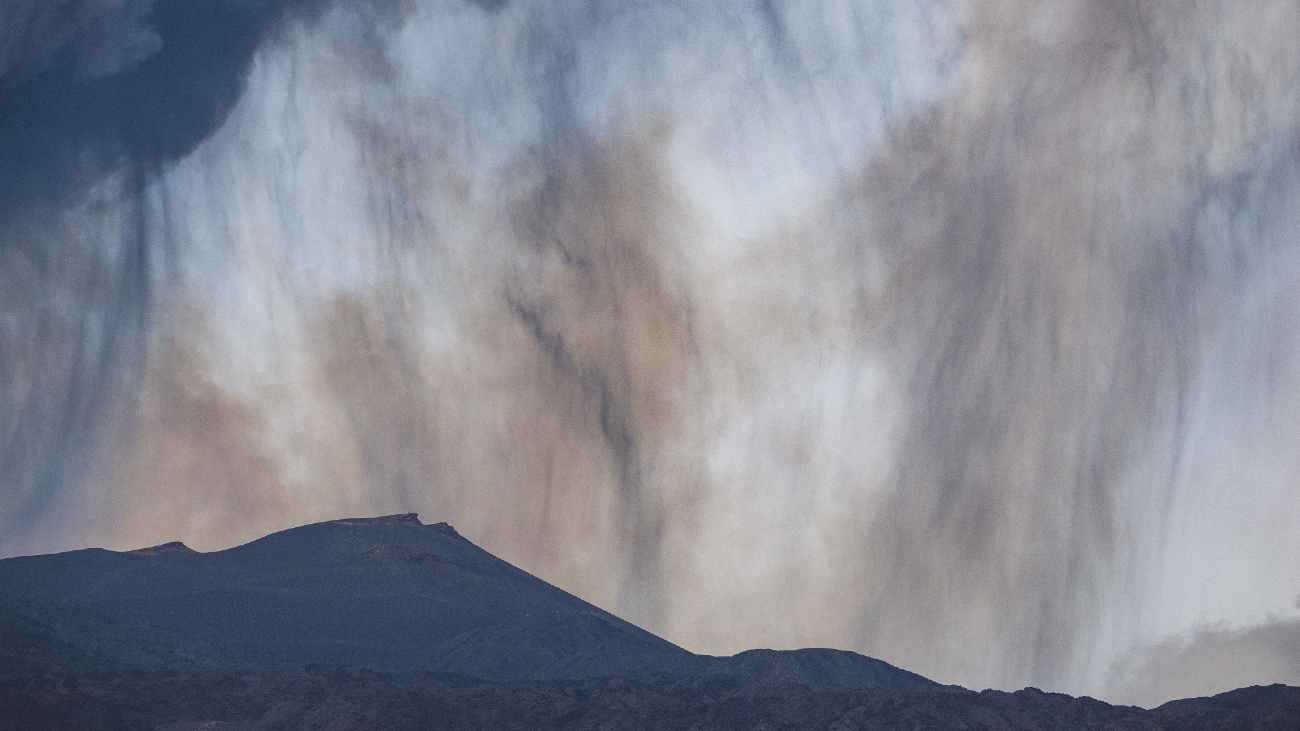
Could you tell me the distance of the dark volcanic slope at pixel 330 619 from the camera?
118250 mm

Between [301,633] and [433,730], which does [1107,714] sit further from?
[301,633]

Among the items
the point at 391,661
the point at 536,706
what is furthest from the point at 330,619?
the point at 536,706

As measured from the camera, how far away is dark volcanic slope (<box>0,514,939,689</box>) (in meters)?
118

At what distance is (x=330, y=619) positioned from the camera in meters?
141

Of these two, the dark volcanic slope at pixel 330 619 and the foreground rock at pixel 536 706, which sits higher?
the dark volcanic slope at pixel 330 619

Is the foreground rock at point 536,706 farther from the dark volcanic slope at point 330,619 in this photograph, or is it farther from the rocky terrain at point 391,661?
the dark volcanic slope at point 330,619

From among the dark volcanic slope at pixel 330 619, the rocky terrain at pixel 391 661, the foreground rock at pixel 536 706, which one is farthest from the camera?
the dark volcanic slope at pixel 330 619

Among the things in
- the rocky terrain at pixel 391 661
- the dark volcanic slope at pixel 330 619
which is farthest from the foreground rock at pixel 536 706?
the dark volcanic slope at pixel 330 619

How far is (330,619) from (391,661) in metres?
10.8

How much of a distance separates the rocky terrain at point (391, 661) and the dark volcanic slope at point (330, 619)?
0.28 meters

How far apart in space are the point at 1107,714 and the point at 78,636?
80.6m

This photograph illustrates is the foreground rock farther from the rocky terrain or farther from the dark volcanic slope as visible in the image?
the dark volcanic slope

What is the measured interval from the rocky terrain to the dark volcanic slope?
281 millimetres

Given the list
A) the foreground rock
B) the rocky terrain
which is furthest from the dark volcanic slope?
the foreground rock
